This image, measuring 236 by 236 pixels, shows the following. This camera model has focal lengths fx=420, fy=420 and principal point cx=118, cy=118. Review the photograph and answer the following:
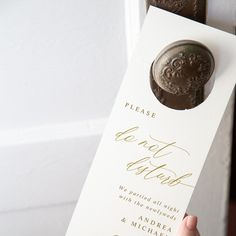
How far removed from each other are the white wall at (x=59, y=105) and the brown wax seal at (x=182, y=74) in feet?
0.19

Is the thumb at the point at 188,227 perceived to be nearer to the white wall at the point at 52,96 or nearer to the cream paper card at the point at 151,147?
the cream paper card at the point at 151,147

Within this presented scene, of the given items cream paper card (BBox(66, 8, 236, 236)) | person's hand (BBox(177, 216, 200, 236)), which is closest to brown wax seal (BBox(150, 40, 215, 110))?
cream paper card (BBox(66, 8, 236, 236))

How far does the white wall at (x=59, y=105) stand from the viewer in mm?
432

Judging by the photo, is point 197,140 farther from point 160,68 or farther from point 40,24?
point 40,24

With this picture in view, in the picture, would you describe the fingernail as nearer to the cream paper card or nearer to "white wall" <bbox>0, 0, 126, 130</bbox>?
the cream paper card

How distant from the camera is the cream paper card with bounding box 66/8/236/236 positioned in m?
0.39

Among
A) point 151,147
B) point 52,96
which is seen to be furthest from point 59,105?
point 151,147

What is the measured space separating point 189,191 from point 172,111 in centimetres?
8

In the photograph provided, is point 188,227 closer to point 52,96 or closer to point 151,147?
point 151,147

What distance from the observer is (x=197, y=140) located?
16.0 inches

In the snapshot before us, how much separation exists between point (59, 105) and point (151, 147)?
0.43ft

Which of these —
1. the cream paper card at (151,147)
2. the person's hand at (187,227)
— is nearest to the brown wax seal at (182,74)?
the cream paper card at (151,147)

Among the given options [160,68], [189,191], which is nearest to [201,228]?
[189,191]

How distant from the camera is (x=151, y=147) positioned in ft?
1.36
